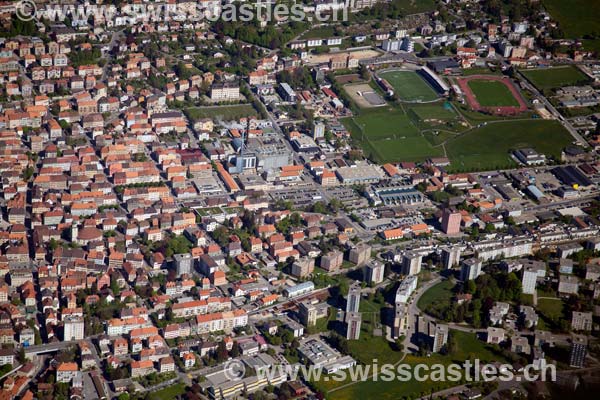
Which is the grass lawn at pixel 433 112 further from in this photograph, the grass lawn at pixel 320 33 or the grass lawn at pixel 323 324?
the grass lawn at pixel 323 324

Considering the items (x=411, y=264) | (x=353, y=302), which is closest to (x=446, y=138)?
(x=411, y=264)

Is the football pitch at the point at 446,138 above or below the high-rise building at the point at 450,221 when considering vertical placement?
above

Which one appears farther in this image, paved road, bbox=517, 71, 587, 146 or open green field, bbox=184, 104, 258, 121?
paved road, bbox=517, 71, 587, 146

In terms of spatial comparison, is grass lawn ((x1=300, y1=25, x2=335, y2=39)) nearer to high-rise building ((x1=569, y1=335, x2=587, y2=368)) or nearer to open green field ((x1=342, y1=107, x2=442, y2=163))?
open green field ((x1=342, y1=107, x2=442, y2=163))

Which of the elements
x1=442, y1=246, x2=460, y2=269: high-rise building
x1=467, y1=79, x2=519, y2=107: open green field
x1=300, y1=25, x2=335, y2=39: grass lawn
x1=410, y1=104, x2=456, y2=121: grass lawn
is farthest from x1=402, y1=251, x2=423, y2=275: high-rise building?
x1=300, y1=25, x2=335, y2=39: grass lawn

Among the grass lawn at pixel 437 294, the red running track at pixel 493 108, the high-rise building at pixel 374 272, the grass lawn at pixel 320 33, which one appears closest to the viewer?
the grass lawn at pixel 437 294

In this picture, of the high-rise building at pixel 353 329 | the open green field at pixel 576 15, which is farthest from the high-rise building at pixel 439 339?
the open green field at pixel 576 15
